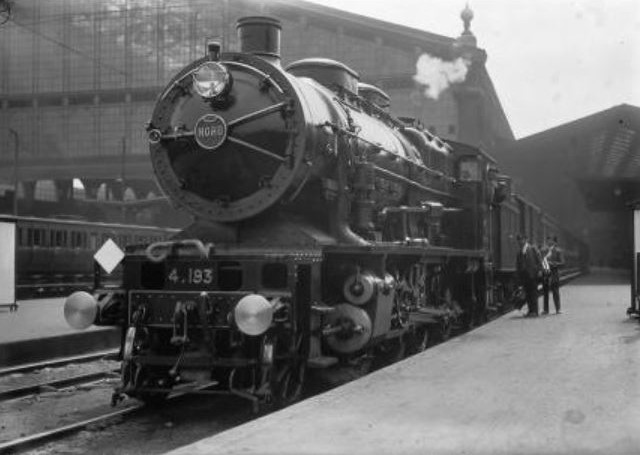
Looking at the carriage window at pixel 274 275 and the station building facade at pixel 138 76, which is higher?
the station building facade at pixel 138 76

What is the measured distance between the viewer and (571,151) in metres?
31.7

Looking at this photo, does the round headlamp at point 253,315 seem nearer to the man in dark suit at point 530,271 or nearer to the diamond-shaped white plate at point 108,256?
the diamond-shaped white plate at point 108,256

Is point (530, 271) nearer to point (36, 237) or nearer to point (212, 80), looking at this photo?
point (212, 80)

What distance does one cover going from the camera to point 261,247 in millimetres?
7223

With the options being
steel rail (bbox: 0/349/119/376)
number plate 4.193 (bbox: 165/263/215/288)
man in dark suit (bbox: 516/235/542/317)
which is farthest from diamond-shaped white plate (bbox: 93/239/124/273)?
man in dark suit (bbox: 516/235/542/317)

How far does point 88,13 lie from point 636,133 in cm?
2029

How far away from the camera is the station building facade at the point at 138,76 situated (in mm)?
31453

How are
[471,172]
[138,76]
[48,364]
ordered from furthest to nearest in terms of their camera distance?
1. [138,76]
2. [471,172]
3. [48,364]

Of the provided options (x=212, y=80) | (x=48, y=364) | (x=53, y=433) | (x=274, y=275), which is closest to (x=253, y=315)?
(x=274, y=275)

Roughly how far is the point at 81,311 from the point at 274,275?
191 centimetres

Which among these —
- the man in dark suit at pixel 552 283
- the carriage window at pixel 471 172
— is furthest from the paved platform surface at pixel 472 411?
the man in dark suit at pixel 552 283

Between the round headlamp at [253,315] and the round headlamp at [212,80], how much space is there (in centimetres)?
221

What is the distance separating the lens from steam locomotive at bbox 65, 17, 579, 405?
6707 mm

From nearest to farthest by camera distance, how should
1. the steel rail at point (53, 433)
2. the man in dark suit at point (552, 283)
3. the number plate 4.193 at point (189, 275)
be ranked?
1. the steel rail at point (53, 433)
2. the number plate 4.193 at point (189, 275)
3. the man in dark suit at point (552, 283)
